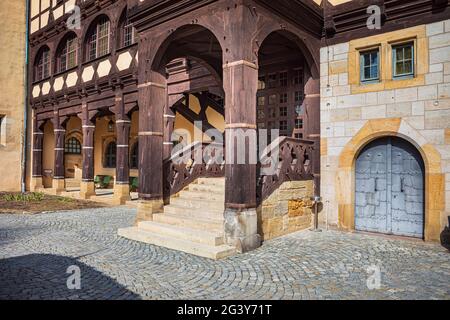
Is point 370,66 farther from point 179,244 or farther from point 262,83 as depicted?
point 179,244

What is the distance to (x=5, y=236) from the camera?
6.99 m

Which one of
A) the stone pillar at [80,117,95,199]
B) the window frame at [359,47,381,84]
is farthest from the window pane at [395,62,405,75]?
the stone pillar at [80,117,95,199]

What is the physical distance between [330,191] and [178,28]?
186 inches

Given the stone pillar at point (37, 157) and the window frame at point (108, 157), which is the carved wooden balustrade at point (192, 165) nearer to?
the stone pillar at point (37, 157)

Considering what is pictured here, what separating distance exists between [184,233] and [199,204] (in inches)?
48.3

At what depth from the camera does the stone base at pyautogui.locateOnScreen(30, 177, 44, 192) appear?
1634cm

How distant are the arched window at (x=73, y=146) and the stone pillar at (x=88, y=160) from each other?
6576 mm

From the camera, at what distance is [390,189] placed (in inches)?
275

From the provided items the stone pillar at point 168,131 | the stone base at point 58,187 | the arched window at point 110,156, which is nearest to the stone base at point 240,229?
the stone pillar at point 168,131

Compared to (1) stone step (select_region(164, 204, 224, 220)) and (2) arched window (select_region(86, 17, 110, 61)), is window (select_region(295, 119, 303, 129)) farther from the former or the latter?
(2) arched window (select_region(86, 17, 110, 61))

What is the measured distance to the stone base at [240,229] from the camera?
5684mm

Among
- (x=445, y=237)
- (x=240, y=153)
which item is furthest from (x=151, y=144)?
(x=445, y=237)

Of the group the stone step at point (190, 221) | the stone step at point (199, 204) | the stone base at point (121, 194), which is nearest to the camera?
the stone step at point (190, 221)

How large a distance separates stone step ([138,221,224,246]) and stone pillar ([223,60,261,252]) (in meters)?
0.23
